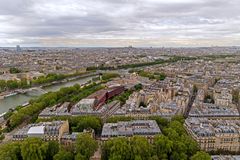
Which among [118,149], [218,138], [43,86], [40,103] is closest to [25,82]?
[43,86]

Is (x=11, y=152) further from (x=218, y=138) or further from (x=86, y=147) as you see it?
(x=218, y=138)

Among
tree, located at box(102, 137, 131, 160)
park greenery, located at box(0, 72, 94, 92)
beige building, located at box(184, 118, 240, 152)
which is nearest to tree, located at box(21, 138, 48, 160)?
tree, located at box(102, 137, 131, 160)

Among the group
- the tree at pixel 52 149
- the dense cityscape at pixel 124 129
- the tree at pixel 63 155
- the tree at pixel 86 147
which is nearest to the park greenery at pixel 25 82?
the dense cityscape at pixel 124 129

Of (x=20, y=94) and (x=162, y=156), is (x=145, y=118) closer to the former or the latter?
(x=162, y=156)

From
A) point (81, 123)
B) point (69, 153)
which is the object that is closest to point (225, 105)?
point (81, 123)

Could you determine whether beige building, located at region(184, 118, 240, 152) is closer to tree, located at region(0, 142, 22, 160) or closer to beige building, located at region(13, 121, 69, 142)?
beige building, located at region(13, 121, 69, 142)

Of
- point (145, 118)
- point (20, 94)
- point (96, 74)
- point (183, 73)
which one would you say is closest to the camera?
point (145, 118)

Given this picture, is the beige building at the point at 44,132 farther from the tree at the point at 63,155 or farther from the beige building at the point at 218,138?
the beige building at the point at 218,138
